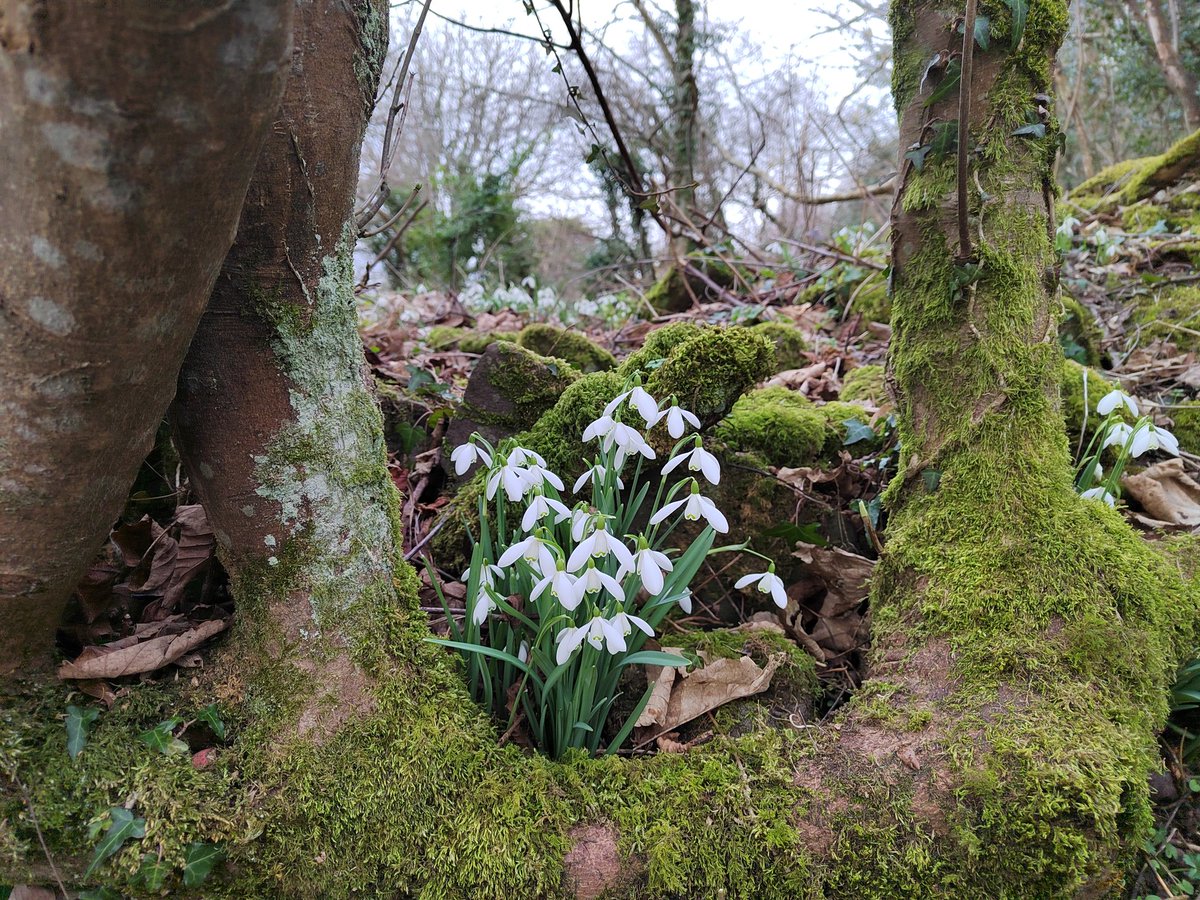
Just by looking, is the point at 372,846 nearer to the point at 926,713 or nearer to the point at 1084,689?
the point at 926,713

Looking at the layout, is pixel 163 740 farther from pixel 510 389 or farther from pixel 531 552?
pixel 510 389

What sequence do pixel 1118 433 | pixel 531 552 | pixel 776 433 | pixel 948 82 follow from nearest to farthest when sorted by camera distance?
pixel 531 552 < pixel 948 82 < pixel 1118 433 < pixel 776 433

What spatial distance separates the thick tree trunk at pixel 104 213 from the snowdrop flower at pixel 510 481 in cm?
71

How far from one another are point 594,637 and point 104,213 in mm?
1082

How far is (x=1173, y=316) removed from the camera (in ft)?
12.8

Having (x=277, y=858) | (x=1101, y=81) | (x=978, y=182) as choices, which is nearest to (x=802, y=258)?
(x=978, y=182)

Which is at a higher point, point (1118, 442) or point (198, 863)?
point (1118, 442)

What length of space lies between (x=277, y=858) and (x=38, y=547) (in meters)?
0.76

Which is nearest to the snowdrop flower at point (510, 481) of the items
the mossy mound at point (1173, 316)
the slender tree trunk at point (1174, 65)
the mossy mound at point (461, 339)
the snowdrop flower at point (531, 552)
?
the snowdrop flower at point (531, 552)

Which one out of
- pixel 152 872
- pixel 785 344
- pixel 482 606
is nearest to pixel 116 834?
pixel 152 872

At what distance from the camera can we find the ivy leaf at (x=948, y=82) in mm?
2051

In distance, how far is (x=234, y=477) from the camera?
4.83 ft

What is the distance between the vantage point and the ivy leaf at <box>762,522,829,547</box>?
233cm

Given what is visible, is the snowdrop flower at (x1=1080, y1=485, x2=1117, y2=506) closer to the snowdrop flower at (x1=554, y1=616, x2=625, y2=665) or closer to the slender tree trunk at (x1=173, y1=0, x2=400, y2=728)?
the snowdrop flower at (x1=554, y1=616, x2=625, y2=665)
